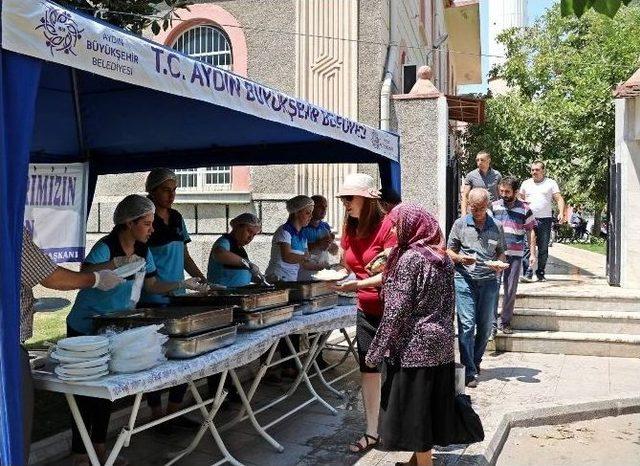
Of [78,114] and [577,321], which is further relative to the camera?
[577,321]

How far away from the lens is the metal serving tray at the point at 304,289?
4.94 meters

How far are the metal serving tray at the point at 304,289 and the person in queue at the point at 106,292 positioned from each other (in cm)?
131

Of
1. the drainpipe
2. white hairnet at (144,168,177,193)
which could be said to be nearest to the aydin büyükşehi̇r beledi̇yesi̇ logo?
white hairnet at (144,168,177,193)

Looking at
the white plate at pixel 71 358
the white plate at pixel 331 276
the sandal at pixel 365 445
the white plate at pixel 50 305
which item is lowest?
the sandal at pixel 365 445

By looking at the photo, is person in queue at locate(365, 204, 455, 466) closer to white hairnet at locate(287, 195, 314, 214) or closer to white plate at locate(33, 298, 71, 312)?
white hairnet at locate(287, 195, 314, 214)

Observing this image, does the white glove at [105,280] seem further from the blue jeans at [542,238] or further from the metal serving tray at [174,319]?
the blue jeans at [542,238]

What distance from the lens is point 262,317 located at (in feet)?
14.0

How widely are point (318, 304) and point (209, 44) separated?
7614mm

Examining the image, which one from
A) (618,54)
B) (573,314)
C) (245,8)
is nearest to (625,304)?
(573,314)

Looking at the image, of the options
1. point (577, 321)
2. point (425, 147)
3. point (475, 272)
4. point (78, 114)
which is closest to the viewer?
point (78, 114)

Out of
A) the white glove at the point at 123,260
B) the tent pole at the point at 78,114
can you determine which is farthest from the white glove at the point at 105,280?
the tent pole at the point at 78,114

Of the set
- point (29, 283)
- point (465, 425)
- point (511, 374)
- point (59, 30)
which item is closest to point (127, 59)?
point (59, 30)

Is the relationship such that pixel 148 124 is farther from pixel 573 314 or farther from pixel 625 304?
pixel 625 304

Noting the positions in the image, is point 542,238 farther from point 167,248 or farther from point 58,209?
point 58,209
